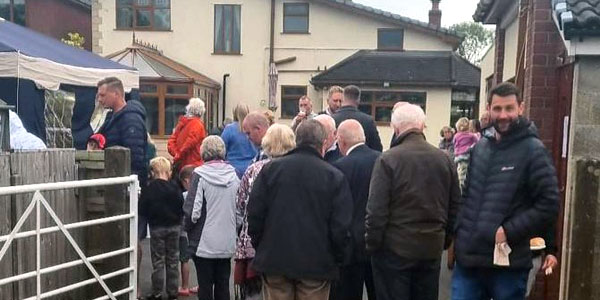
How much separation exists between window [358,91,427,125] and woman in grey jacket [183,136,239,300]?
18890 mm

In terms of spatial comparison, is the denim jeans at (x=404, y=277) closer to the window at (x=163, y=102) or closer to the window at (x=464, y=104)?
the window at (x=163, y=102)

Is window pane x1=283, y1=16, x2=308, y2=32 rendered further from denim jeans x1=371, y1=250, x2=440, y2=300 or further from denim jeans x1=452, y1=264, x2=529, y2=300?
denim jeans x1=452, y1=264, x2=529, y2=300

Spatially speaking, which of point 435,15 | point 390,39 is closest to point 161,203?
point 390,39

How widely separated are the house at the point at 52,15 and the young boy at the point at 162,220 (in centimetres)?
2152

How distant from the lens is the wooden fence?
4215 millimetres

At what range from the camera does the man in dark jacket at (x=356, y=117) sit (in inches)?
235

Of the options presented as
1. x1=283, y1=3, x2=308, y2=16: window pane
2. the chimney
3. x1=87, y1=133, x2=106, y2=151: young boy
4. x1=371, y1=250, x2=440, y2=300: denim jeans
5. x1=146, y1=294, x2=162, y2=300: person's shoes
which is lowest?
x1=146, y1=294, x2=162, y2=300: person's shoes

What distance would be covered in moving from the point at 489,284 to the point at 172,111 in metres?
19.8

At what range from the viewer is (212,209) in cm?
504

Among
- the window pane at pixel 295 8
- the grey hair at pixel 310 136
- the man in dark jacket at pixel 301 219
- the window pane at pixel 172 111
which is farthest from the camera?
the window pane at pixel 295 8

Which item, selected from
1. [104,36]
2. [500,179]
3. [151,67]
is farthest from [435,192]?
[104,36]

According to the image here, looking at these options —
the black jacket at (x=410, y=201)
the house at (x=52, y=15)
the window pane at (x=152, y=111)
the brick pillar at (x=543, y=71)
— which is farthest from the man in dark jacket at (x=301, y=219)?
the house at (x=52, y=15)

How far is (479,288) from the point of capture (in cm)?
400

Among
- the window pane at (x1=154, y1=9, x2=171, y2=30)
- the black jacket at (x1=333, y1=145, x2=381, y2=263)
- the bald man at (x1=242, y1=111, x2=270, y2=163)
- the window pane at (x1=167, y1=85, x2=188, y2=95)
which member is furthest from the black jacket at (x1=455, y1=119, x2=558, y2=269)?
the window pane at (x1=154, y1=9, x2=171, y2=30)
